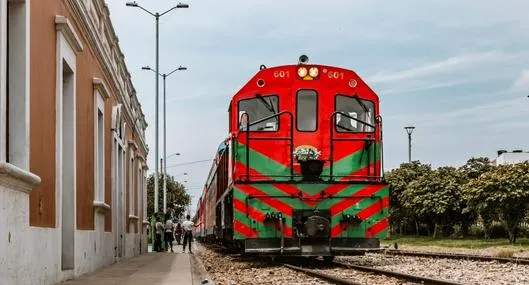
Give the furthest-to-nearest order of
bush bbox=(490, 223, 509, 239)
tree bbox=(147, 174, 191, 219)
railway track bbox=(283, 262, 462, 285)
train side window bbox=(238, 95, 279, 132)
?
tree bbox=(147, 174, 191, 219) < bush bbox=(490, 223, 509, 239) < train side window bbox=(238, 95, 279, 132) < railway track bbox=(283, 262, 462, 285)

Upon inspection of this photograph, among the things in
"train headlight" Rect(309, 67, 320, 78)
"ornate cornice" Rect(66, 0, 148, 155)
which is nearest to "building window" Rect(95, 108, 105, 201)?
"ornate cornice" Rect(66, 0, 148, 155)

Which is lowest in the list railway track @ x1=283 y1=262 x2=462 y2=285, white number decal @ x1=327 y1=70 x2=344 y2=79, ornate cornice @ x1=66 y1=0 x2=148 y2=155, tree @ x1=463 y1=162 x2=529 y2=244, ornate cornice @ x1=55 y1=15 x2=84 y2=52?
railway track @ x1=283 y1=262 x2=462 y2=285

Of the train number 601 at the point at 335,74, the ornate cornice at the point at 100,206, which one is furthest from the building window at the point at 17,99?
the train number 601 at the point at 335,74

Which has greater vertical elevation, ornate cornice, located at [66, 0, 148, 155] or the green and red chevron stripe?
ornate cornice, located at [66, 0, 148, 155]

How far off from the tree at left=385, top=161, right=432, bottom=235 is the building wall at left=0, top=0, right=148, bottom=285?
1226 inches

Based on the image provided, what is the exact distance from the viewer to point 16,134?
28.8 ft

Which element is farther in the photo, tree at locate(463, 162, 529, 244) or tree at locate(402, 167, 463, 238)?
tree at locate(402, 167, 463, 238)

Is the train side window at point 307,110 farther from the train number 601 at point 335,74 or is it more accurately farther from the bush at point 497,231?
the bush at point 497,231

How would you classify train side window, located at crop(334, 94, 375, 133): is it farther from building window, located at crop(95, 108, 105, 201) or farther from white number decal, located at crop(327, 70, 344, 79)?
building window, located at crop(95, 108, 105, 201)

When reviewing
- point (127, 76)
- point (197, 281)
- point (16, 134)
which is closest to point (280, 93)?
point (197, 281)

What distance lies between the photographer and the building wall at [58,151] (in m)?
8.36

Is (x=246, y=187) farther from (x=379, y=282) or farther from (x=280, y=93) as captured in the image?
(x=379, y=282)

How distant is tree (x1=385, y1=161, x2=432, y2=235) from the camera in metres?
48.6

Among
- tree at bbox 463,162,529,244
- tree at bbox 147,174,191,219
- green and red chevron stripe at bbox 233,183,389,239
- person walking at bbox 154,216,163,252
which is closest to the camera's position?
green and red chevron stripe at bbox 233,183,389,239
